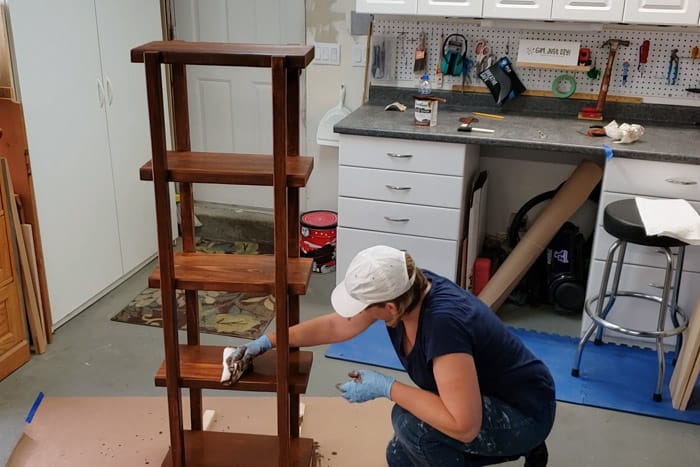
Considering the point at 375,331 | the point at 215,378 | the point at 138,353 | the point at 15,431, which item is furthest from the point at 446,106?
the point at 15,431

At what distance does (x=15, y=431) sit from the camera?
2.55 metres

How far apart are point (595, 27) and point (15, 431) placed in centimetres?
293

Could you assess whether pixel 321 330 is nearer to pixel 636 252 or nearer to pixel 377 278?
pixel 377 278

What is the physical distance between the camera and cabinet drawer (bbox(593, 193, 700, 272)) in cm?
295

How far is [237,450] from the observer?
7.30 ft

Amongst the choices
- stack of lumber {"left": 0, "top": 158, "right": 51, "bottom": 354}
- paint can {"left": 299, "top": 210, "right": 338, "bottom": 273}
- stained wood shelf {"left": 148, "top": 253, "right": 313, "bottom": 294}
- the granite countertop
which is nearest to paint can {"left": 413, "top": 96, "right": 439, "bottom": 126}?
the granite countertop

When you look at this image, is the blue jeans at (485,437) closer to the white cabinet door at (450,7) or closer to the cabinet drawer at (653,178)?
the cabinet drawer at (653,178)

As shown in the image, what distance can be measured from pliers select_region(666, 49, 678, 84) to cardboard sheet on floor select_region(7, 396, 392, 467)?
199cm

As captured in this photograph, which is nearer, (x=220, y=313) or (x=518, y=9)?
(x=518, y=9)

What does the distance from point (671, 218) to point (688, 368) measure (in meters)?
0.57

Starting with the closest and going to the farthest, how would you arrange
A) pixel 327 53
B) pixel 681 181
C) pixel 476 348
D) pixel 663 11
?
pixel 476 348
pixel 681 181
pixel 663 11
pixel 327 53

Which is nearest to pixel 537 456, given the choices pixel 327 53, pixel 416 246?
pixel 416 246

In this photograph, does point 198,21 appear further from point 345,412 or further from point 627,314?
point 627,314

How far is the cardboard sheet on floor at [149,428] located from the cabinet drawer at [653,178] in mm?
1310
